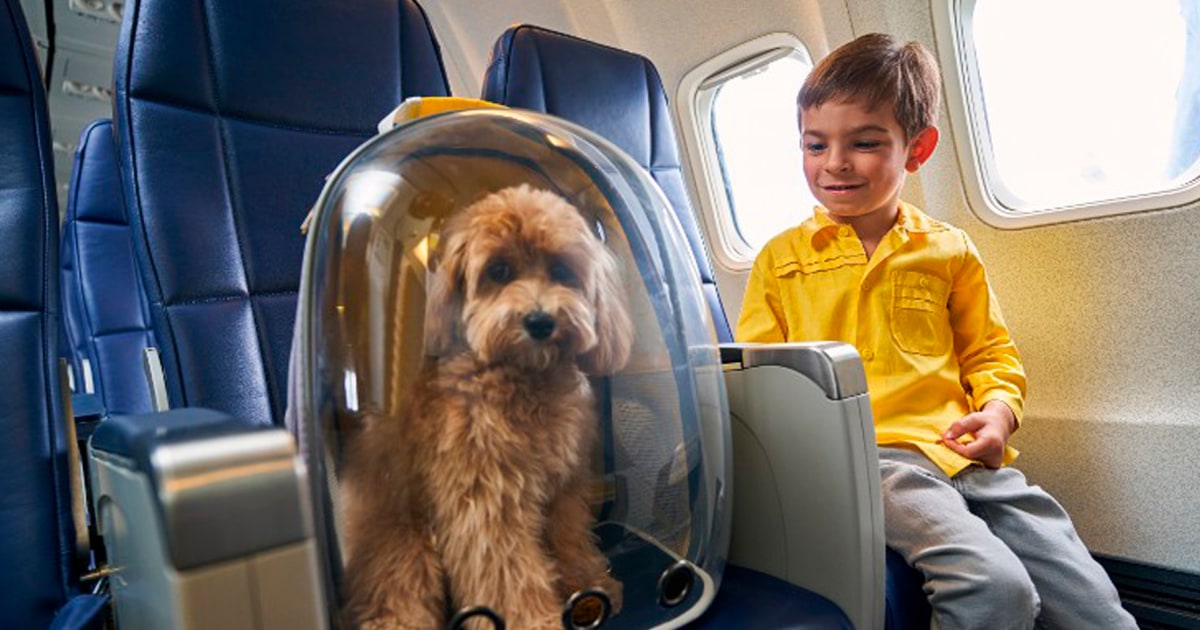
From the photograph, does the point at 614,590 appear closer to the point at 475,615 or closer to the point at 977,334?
the point at 475,615

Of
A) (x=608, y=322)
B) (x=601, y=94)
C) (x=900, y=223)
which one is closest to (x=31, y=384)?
(x=608, y=322)

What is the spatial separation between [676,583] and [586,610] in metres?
0.13

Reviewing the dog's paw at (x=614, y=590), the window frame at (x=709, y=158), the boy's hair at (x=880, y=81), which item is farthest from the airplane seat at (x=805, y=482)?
the window frame at (x=709, y=158)

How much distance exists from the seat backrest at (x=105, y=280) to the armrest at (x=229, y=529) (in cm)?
279

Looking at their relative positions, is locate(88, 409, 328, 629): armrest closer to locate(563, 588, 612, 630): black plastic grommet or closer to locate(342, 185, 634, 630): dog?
locate(342, 185, 634, 630): dog

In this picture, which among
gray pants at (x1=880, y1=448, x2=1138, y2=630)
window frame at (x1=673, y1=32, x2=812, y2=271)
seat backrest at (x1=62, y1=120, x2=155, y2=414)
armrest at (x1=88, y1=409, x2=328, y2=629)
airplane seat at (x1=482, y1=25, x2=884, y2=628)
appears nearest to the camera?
armrest at (x1=88, y1=409, x2=328, y2=629)

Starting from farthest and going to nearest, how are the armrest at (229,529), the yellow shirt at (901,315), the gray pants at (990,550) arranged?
the yellow shirt at (901,315), the gray pants at (990,550), the armrest at (229,529)

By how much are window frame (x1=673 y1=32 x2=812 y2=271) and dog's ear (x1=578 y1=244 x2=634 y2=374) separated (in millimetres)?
1969

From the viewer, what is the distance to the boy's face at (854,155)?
1.44 metres

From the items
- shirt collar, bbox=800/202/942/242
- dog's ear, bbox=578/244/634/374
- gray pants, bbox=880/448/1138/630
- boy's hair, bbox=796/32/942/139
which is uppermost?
boy's hair, bbox=796/32/942/139

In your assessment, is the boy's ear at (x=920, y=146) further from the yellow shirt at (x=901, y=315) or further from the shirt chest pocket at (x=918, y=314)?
the shirt chest pocket at (x=918, y=314)

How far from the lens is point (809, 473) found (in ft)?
3.18

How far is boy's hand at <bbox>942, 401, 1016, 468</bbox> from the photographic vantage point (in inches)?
49.1

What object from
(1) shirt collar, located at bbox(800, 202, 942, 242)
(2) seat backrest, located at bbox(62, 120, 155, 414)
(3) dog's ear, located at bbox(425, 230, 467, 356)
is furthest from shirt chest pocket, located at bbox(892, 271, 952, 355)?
(2) seat backrest, located at bbox(62, 120, 155, 414)
